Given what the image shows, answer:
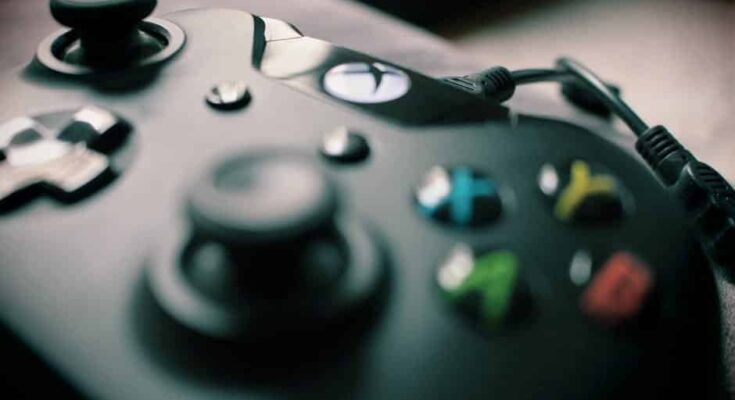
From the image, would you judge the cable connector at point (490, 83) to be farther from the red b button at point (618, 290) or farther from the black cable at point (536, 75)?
the red b button at point (618, 290)

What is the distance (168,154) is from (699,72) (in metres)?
0.44

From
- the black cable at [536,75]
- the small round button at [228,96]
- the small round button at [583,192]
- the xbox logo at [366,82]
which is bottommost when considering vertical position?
the small round button at [228,96]

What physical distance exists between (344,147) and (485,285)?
0.07m

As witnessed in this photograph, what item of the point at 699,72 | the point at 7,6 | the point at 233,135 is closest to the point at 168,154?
the point at 233,135

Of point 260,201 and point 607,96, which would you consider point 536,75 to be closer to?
point 607,96

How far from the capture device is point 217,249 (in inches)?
8.3

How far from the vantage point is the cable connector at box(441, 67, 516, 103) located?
0.35 meters

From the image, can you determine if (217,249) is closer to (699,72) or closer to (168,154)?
(168,154)

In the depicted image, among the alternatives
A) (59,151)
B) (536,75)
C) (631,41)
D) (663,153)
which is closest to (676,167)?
(663,153)

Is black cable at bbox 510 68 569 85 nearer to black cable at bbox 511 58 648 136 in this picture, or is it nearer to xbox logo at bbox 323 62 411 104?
black cable at bbox 511 58 648 136

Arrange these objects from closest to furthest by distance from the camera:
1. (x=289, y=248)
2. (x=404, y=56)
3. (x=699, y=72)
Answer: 1. (x=289, y=248)
2. (x=404, y=56)
3. (x=699, y=72)

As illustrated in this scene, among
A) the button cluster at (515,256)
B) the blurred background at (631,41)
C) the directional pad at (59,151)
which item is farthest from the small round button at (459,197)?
the blurred background at (631,41)

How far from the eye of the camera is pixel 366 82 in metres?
0.29

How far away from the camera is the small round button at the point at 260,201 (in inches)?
7.6
